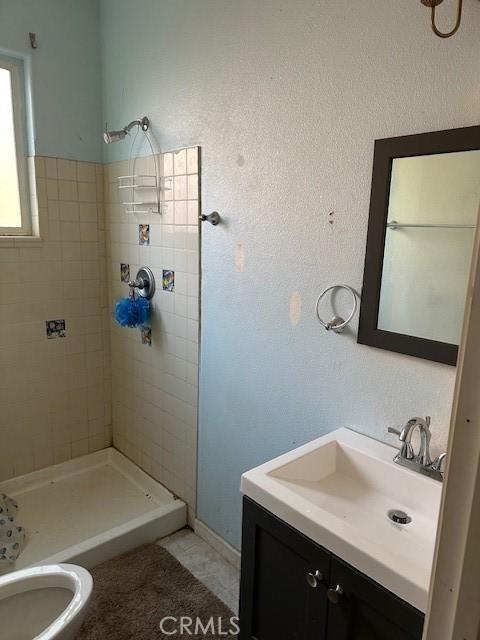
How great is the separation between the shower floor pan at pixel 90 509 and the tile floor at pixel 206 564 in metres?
0.08

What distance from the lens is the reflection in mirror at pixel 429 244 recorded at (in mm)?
1202

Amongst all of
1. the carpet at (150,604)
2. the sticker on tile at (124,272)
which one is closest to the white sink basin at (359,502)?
the carpet at (150,604)

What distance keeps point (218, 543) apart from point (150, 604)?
411 millimetres

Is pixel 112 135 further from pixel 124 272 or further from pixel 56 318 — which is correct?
pixel 56 318

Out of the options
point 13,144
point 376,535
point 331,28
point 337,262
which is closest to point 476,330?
point 376,535

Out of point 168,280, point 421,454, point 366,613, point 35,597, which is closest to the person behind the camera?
point 366,613

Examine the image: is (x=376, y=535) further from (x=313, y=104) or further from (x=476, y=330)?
(x=313, y=104)

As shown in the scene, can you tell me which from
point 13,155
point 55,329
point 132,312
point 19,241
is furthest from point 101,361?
point 13,155

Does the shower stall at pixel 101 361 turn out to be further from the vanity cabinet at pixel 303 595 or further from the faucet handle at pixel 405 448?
the faucet handle at pixel 405 448

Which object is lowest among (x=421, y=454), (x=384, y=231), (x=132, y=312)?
(x=421, y=454)

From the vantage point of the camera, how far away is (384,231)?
1.36 meters

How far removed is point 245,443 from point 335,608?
34.9 inches

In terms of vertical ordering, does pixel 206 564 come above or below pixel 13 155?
below

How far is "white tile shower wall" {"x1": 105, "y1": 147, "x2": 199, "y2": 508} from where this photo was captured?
6.91ft
